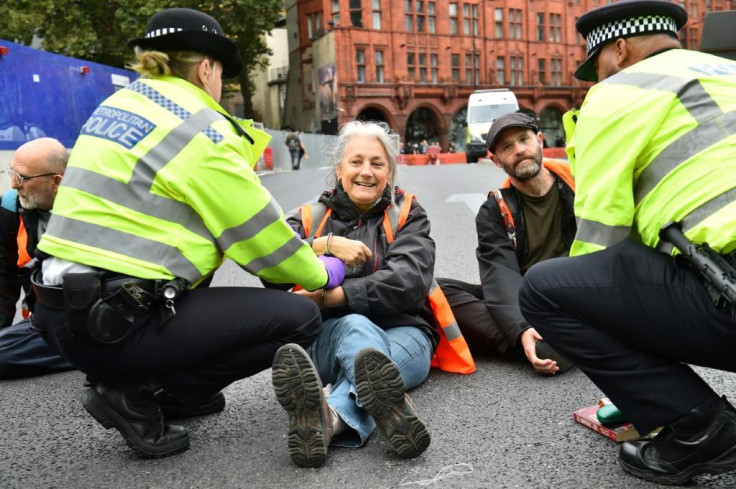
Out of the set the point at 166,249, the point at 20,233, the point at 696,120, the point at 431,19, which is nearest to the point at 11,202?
the point at 20,233

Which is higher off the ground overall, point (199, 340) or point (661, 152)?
point (661, 152)

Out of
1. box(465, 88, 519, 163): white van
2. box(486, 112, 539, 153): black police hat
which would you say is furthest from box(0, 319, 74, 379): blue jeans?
box(465, 88, 519, 163): white van

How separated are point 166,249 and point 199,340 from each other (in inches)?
14.7

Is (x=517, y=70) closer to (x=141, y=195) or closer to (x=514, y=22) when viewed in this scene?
(x=514, y=22)

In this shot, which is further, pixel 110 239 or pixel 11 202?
pixel 11 202

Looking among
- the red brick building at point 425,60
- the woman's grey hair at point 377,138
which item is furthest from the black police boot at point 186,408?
the red brick building at point 425,60

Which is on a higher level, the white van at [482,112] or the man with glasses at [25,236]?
the white van at [482,112]

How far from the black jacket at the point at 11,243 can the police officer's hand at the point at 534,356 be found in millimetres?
2766

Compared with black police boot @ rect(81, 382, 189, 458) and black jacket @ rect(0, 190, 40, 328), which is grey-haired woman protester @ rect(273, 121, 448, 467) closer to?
black police boot @ rect(81, 382, 189, 458)

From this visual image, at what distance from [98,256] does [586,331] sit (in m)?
1.71

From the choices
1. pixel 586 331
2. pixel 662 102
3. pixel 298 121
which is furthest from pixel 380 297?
pixel 298 121

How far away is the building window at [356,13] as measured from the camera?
49.7 meters

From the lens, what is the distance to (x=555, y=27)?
57.8m

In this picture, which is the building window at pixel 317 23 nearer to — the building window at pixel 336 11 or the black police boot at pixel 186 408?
the building window at pixel 336 11
